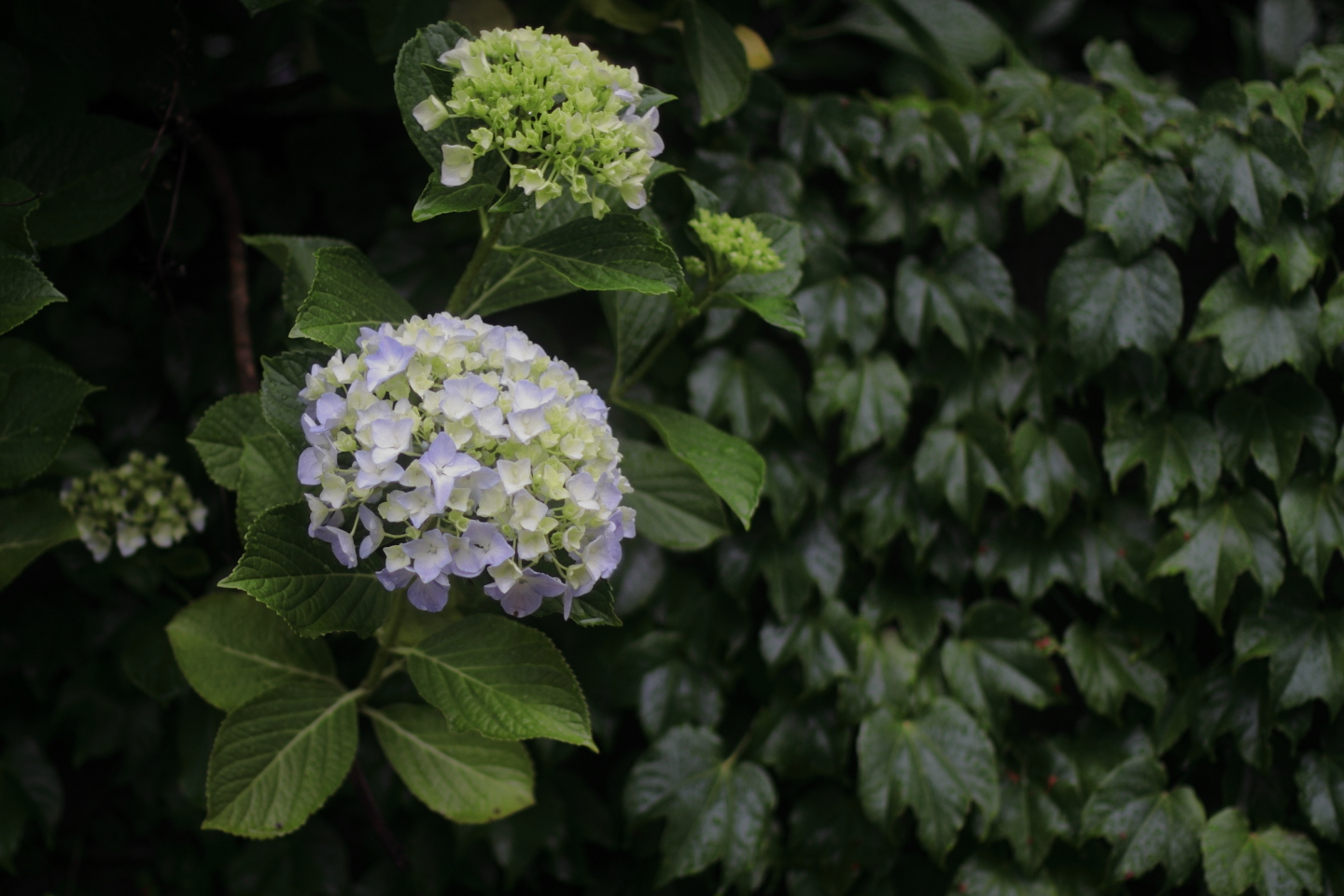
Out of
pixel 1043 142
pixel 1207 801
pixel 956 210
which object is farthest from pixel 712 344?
pixel 1207 801

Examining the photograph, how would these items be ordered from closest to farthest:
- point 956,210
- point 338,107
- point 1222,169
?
point 1222,169 < point 956,210 < point 338,107

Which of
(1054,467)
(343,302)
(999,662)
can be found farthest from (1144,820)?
(343,302)

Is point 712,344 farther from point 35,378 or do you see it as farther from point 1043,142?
point 35,378

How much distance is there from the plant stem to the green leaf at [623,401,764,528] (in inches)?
7.6

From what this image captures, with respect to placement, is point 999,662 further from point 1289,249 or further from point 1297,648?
point 1289,249

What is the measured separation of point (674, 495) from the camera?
957mm

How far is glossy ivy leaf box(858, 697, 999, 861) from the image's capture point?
1091mm

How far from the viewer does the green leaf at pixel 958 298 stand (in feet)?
3.70

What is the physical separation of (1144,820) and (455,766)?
870 mm

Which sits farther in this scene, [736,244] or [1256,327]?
[1256,327]

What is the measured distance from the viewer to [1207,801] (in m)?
1.16

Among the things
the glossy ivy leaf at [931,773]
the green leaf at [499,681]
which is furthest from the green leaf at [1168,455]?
the green leaf at [499,681]

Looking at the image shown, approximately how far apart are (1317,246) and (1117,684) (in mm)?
597

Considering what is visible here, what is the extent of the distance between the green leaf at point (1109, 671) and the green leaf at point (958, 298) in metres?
0.42
